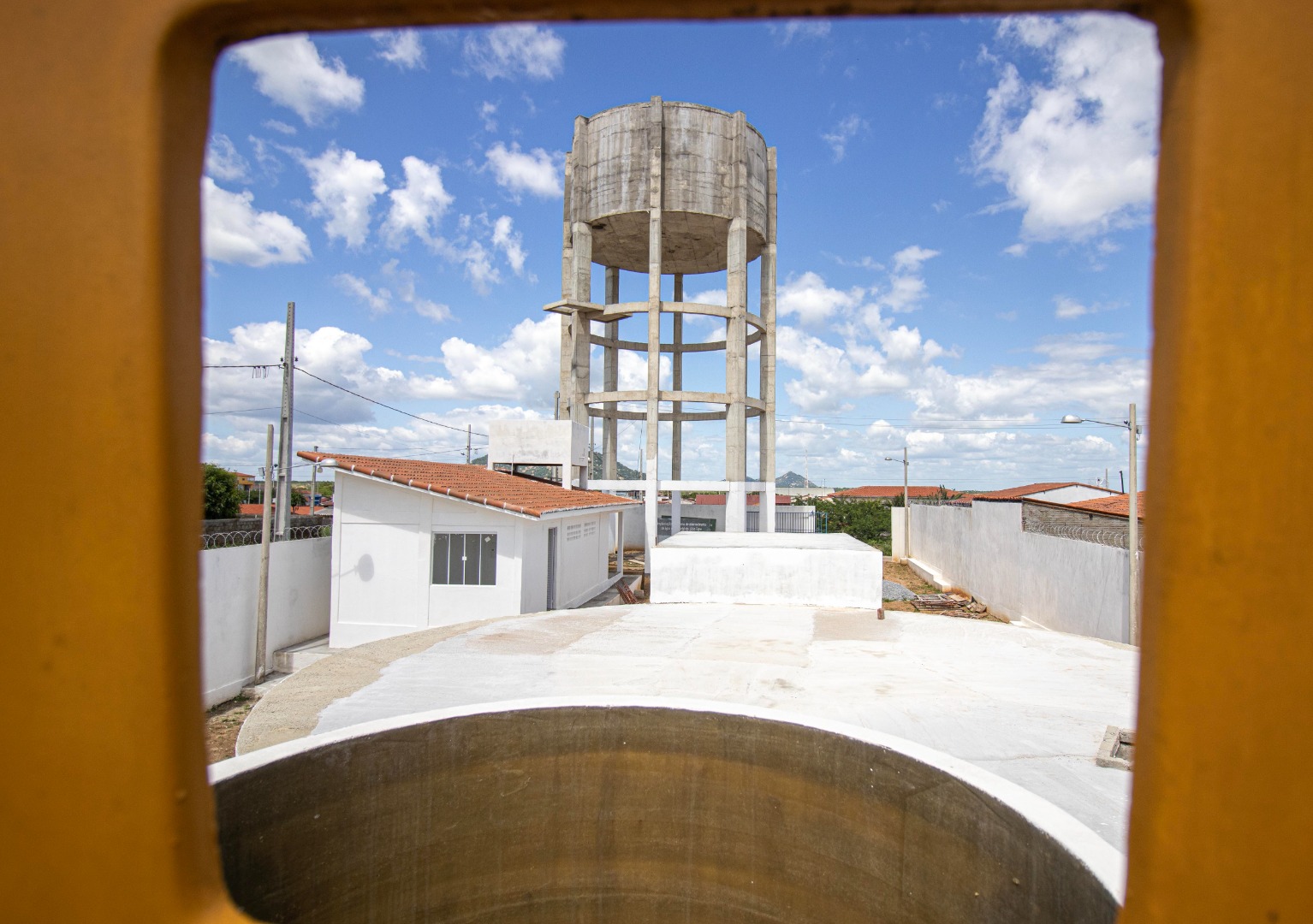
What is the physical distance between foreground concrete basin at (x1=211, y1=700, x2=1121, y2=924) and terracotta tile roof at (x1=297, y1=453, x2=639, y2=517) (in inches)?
311

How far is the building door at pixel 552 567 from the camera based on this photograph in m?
14.0

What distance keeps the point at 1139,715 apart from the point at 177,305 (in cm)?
184

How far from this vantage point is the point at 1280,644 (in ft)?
3.38

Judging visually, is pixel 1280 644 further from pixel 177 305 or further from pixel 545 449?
pixel 545 449

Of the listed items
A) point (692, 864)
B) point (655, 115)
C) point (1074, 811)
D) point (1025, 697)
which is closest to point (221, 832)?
point (692, 864)

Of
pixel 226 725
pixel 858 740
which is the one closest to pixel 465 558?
pixel 226 725

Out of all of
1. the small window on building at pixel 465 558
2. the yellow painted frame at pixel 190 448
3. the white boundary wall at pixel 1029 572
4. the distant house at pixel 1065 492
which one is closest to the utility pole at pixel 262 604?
the small window on building at pixel 465 558

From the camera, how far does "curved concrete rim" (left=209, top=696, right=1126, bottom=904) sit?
9.66ft

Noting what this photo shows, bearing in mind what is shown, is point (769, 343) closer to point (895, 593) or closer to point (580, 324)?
point (580, 324)

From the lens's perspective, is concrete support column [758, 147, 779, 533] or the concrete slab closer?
the concrete slab

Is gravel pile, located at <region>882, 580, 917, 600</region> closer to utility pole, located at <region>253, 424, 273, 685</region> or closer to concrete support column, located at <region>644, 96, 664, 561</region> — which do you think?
concrete support column, located at <region>644, 96, 664, 561</region>

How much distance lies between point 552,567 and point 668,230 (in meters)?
11.8

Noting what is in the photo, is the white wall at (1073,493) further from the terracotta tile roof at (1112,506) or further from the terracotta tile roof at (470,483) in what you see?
the terracotta tile roof at (470,483)

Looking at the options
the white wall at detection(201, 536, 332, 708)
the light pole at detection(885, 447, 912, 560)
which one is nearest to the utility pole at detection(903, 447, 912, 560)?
the light pole at detection(885, 447, 912, 560)
